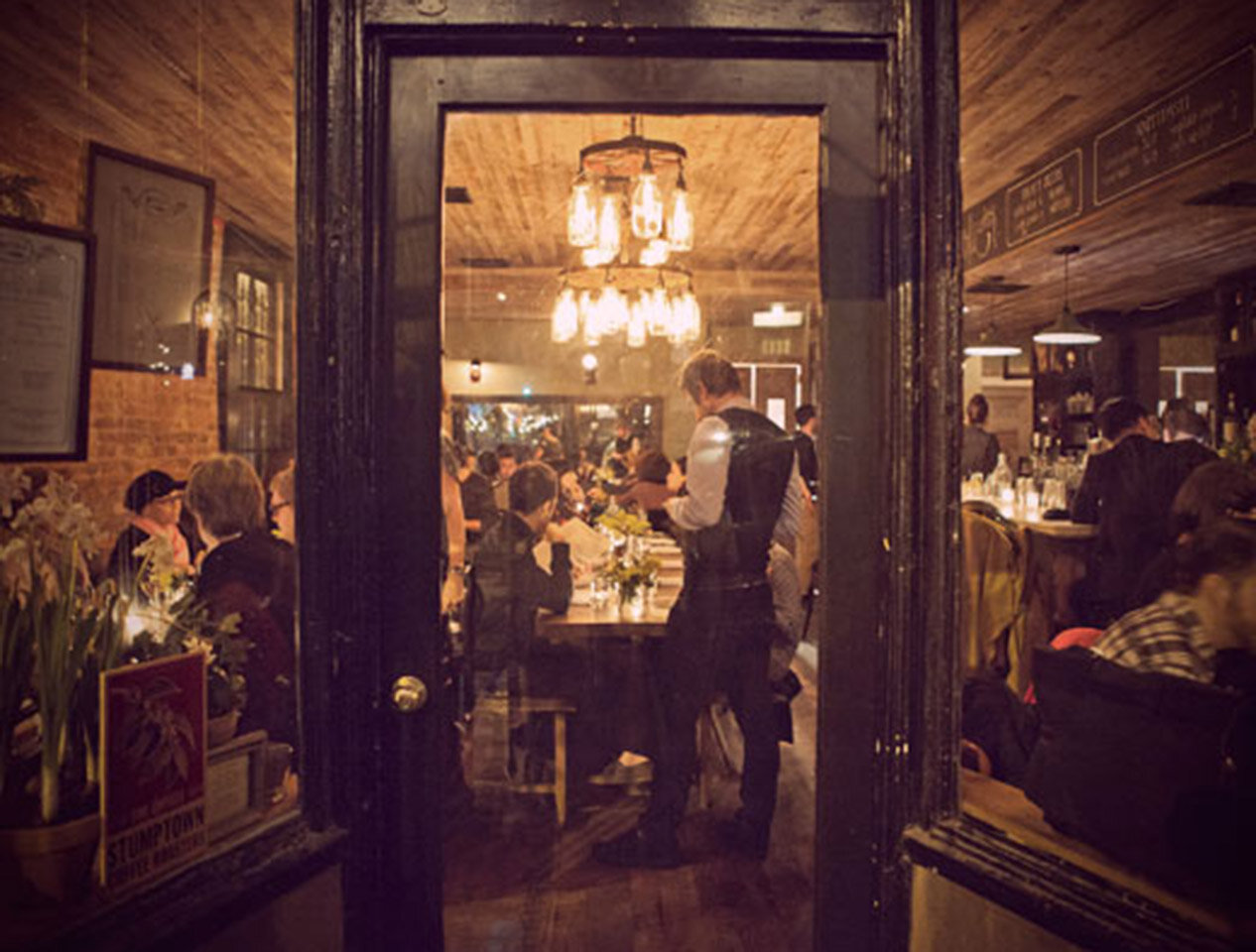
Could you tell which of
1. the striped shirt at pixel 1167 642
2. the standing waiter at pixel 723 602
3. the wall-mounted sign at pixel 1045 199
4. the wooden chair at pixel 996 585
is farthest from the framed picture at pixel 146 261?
the wall-mounted sign at pixel 1045 199

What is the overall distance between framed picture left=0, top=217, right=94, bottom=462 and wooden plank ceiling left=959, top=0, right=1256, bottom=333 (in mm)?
2186

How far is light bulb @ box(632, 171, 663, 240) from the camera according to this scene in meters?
3.95

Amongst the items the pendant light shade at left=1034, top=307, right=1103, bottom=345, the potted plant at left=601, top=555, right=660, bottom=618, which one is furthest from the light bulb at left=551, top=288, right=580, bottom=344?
the pendant light shade at left=1034, top=307, right=1103, bottom=345

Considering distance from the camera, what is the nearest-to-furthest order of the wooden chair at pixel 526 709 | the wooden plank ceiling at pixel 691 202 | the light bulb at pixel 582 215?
1. the wooden chair at pixel 526 709
2. the light bulb at pixel 582 215
3. the wooden plank ceiling at pixel 691 202

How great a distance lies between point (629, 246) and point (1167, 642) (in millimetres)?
4691

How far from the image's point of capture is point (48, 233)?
1.95m

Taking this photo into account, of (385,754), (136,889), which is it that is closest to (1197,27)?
(385,754)

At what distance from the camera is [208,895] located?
1631 mm

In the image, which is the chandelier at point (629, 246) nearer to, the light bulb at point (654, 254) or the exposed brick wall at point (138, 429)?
the light bulb at point (654, 254)

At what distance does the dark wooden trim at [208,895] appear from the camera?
4.98 ft

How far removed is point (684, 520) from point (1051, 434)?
33.6ft

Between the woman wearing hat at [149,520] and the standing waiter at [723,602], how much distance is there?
5.32 ft

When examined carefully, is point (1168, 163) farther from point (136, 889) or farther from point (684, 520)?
point (136, 889)

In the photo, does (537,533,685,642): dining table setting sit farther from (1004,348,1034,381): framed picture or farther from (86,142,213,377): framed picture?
(1004,348,1034,381): framed picture
